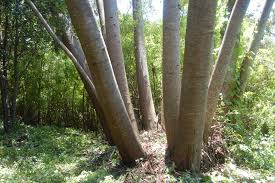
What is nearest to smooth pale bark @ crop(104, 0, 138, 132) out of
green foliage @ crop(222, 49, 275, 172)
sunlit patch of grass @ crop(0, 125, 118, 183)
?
sunlit patch of grass @ crop(0, 125, 118, 183)

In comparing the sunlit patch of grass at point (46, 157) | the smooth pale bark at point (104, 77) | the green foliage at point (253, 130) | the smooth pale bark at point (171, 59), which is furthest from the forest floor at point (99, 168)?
the smooth pale bark at point (171, 59)

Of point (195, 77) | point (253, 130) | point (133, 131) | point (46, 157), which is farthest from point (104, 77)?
point (253, 130)

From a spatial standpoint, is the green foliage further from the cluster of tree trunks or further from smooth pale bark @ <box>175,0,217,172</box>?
smooth pale bark @ <box>175,0,217,172</box>

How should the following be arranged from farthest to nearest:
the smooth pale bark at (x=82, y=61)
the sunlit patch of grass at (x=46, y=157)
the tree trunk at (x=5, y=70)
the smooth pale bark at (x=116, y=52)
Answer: the tree trunk at (x=5, y=70) < the smooth pale bark at (x=82, y=61) < the smooth pale bark at (x=116, y=52) < the sunlit patch of grass at (x=46, y=157)

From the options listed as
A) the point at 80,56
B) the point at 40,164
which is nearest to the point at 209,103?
the point at 40,164

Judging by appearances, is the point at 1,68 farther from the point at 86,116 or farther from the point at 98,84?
the point at 98,84

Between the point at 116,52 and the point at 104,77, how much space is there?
1.18m

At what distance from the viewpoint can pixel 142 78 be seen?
902 cm

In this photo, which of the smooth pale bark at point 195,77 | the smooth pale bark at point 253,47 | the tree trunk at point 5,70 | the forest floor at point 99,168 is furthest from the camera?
the tree trunk at point 5,70

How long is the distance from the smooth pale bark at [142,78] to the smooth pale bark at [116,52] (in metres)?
2.67

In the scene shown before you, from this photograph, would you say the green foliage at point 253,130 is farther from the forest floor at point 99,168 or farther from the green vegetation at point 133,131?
the forest floor at point 99,168

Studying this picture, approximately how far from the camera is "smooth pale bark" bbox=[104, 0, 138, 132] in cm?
598

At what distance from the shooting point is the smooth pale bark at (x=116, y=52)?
19.6ft

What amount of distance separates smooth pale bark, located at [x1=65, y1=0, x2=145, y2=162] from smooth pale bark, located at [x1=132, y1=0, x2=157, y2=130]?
310cm
